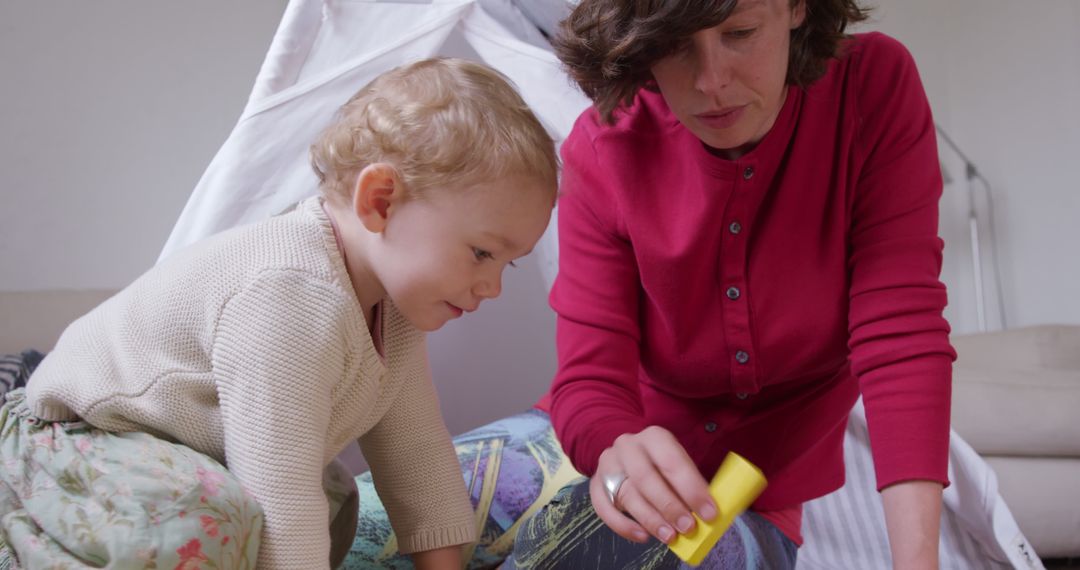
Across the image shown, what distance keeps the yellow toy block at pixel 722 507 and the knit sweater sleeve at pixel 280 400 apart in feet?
0.88

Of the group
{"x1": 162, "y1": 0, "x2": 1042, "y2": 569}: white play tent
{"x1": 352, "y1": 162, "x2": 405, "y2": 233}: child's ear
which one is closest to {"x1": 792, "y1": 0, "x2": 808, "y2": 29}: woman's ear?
{"x1": 352, "y1": 162, "x2": 405, "y2": 233}: child's ear

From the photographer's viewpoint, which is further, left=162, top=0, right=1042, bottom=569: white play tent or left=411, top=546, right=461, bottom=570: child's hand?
left=162, top=0, right=1042, bottom=569: white play tent

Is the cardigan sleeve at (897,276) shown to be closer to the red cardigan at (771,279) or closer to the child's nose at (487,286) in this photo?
the red cardigan at (771,279)

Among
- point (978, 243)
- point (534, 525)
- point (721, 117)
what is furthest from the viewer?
point (978, 243)

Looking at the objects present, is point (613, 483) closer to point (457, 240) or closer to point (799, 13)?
point (457, 240)

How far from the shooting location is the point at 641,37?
697mm

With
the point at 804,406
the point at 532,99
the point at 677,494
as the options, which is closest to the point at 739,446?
the point at 804,406

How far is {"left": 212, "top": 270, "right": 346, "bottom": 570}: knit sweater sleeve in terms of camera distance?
71cm

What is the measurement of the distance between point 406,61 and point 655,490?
798 millimetres

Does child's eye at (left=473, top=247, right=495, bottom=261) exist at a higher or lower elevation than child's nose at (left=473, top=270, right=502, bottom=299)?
higher

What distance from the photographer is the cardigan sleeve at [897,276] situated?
0.71 meters

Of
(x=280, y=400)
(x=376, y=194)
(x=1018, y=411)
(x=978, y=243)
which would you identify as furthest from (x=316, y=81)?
(x=978, y=243)

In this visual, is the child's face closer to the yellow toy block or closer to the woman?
the woman

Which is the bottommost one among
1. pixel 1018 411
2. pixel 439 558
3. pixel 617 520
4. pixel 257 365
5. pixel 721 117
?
pixel 1018 411
